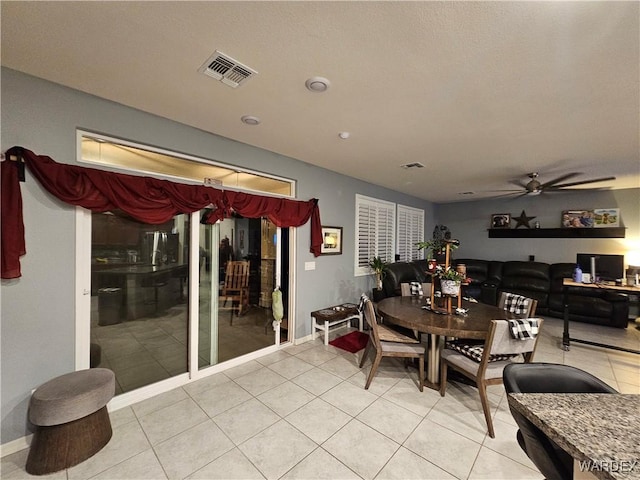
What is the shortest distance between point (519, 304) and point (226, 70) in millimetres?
3732

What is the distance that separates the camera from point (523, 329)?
2014 mm

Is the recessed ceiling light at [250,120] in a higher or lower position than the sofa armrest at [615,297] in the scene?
higher

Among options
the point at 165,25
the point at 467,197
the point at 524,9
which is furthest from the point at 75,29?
the point at 467,197

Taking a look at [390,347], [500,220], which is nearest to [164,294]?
[390,347]

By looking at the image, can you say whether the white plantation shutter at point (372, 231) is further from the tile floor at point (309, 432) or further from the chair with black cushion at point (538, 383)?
the chair with black cushion at point (538, 383)

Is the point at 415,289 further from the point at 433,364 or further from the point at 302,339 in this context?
the point at 302,339

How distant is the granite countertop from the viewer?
2.28 ft

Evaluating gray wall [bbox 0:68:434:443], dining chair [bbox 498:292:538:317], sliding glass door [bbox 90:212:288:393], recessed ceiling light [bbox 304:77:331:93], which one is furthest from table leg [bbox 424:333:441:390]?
gray wall [bbox 0:68:434:443]

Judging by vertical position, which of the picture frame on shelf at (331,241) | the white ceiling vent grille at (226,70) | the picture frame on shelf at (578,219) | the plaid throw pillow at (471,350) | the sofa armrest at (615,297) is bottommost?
the plaid throw pillow at (471,350)

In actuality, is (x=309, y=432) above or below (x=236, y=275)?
below

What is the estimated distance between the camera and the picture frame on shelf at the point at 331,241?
13.8 ft

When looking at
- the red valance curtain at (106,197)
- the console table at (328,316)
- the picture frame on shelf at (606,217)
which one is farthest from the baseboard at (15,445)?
the picture frame on shelf at (606,217)

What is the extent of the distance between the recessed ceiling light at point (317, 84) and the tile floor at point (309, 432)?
2.74 m

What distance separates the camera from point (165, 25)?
4.72 ft
